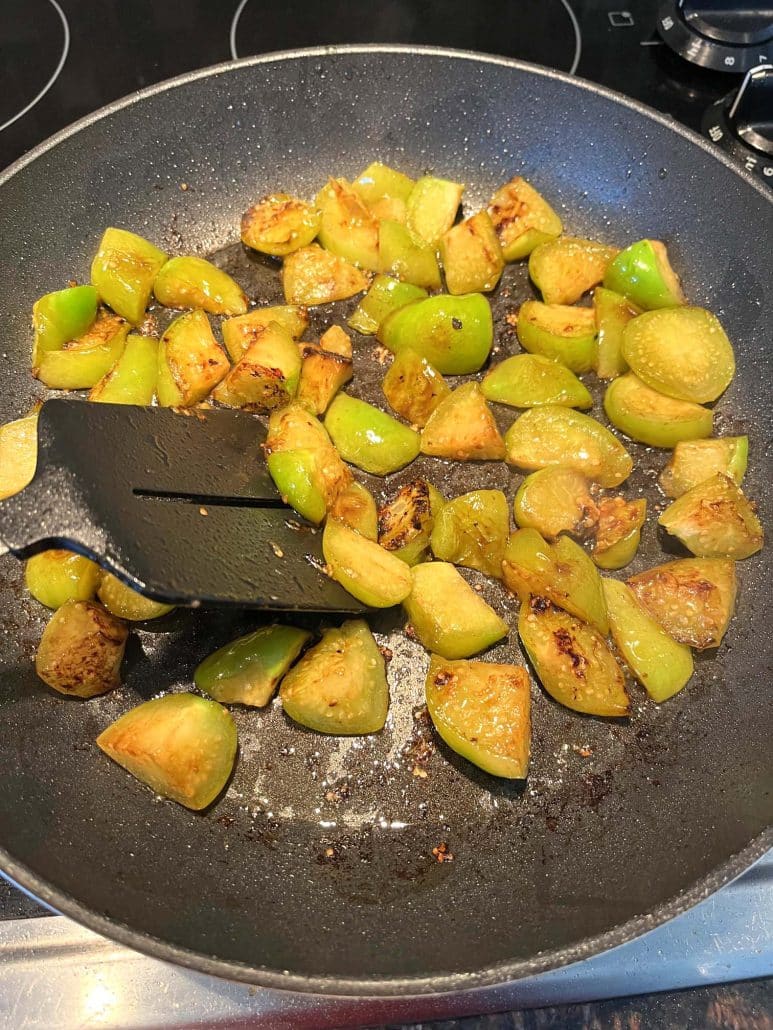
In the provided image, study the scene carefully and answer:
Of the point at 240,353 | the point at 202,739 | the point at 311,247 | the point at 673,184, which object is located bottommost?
the point at 202,739

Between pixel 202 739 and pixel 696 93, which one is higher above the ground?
pixel 696 93

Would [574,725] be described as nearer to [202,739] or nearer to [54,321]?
[202,739]

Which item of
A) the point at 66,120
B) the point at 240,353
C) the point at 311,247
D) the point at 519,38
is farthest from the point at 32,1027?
the point at 519,38

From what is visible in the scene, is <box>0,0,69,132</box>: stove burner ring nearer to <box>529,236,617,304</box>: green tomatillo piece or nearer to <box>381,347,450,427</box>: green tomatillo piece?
<box>381,347,450,427</box>: green tomatillo piece

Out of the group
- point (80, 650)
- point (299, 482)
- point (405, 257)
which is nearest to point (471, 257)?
point (405, 257)

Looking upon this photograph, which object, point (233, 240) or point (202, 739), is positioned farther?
point (233, 240)

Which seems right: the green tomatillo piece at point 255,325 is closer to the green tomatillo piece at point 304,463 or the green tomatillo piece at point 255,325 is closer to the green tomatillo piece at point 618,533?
the green tomatillo piece at point 304,463

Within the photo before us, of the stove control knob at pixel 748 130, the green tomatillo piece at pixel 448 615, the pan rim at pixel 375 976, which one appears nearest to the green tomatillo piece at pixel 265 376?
the green tomatillo piece at pixel 448 615
